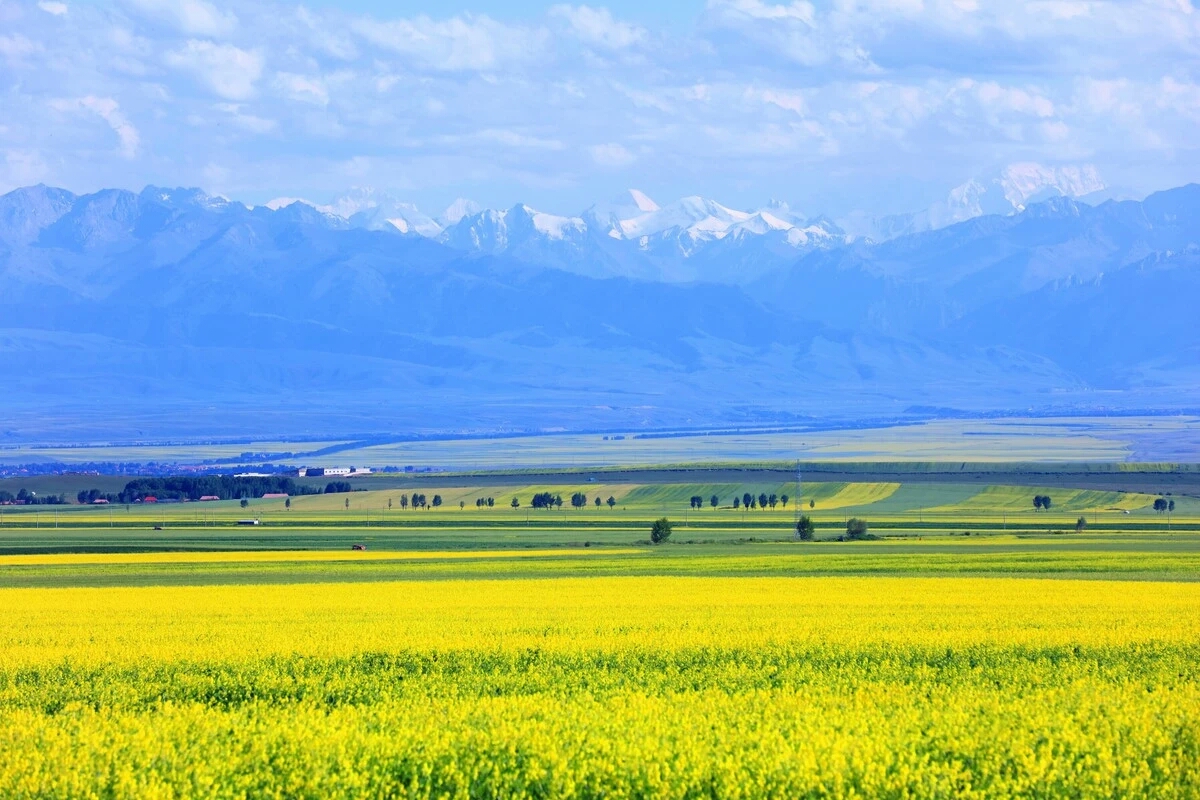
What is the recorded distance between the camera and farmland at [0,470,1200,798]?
39.0 feet

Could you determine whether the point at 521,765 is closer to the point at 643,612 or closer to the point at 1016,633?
the point at 1016,633

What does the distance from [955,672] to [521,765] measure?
7.62m

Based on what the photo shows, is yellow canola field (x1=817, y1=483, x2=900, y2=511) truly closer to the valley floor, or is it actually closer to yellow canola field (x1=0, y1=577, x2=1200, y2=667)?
the valley floor

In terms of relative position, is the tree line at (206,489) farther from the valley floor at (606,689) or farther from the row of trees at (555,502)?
the valley floor at (606,689)

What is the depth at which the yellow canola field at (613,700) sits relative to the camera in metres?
11.8

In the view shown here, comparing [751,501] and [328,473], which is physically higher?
[328,473]

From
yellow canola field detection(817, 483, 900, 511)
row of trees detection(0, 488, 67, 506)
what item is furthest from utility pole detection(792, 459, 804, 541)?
row of trees detection(0, 488, 67, 506)

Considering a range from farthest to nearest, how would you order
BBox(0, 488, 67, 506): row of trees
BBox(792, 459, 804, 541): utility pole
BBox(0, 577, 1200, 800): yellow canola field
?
BBox(0, 488, 67, 506): row of trees → BBox(792, 459, 804, 541): utility pole → BBox(0, 577, 1200, 800): yellow canola field

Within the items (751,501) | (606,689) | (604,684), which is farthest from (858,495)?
(606,689)

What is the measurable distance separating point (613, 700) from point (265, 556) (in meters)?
48.3

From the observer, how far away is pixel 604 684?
17078 millimetres

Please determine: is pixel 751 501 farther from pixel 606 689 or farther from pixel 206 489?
pixel 606 689

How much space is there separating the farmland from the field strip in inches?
411

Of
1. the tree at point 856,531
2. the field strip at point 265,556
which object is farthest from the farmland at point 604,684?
the tree at point 856,531
